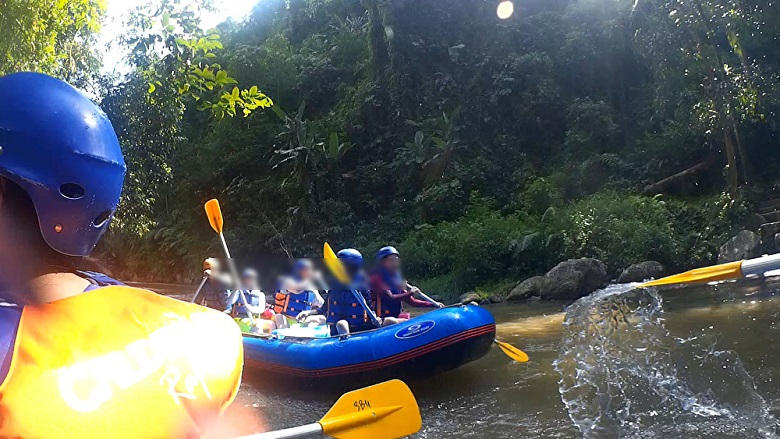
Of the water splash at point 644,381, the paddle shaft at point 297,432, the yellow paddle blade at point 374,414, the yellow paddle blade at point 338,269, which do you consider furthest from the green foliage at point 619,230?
the paddle shaft at point 297,432

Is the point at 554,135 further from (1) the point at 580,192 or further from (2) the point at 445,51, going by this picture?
(2) the point at 445,51

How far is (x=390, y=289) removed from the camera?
6.36 metres

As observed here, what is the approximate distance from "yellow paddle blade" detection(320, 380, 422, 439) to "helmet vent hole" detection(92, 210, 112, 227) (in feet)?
3.47

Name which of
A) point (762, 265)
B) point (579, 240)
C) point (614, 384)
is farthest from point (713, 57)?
point (762, 265)

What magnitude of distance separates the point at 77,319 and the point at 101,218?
244mm

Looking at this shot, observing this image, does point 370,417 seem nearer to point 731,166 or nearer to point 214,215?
point 214,215

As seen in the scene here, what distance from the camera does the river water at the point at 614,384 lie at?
14.5 feet

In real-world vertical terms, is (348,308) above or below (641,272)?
above

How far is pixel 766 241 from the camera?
10758 millimetres

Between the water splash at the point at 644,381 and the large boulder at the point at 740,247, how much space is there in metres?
4.61

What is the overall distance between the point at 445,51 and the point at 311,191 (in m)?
4.97

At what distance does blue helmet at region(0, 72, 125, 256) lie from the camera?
0.90 metres

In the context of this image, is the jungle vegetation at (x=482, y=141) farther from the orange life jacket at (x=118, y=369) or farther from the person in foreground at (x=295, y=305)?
the orange life jacket at (x=118, y=369)

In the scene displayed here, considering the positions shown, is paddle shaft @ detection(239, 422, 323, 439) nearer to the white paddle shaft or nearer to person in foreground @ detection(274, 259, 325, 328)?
the white paddle shaft
